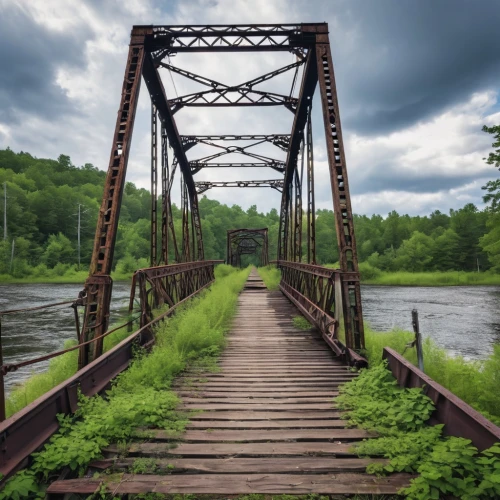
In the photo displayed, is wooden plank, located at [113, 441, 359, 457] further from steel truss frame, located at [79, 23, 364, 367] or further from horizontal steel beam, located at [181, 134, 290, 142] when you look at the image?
horizontal steel beam, located at [181, 134, 290, 142]

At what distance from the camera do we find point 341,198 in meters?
6.07

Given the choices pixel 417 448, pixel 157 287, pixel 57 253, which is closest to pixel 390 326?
pixel 157 287

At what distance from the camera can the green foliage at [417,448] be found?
2125 millimetres

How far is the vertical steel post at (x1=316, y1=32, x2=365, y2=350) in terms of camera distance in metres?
5.33

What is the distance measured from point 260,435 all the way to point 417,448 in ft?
4.09

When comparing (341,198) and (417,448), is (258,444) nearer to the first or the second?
(417,448)

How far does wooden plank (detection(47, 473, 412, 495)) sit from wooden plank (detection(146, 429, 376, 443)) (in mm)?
486

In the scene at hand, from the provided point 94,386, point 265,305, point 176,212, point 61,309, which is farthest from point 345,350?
point 176,212

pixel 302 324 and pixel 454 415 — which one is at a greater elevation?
pixel 454 415

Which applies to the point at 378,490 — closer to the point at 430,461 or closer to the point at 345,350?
the point at 430,461

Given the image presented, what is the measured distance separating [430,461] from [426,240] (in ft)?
204

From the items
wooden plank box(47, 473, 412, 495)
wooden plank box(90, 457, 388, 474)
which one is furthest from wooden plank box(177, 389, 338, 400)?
wooden plank box(47, 473, 412, 495)

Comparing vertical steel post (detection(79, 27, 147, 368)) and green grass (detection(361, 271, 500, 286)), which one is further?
green grass (detection(361, 271, 500, 286))

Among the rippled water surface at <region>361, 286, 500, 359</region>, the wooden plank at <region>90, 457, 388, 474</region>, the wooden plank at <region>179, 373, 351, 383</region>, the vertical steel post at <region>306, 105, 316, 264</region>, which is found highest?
the vertical steel post at <region>306, 105, 316, 264</region>
